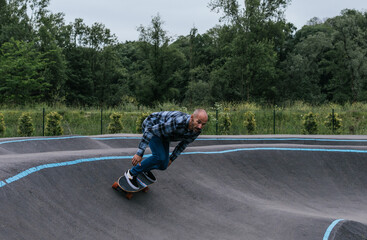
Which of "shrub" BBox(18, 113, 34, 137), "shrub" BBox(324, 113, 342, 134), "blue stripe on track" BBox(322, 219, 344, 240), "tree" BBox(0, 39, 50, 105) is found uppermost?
"tree" BBox(0, 39, 50, 105)

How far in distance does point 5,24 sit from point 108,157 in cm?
4278

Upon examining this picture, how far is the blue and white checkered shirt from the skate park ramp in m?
1.02

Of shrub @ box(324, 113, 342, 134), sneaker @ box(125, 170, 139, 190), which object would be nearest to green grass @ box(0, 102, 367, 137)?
shrub @ box(324, 113, 342, 134)

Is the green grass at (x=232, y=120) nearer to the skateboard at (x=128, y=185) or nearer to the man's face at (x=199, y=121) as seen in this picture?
the skateboard at (x=128, y=185)

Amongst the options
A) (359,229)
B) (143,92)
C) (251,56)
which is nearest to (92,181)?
(359,229)

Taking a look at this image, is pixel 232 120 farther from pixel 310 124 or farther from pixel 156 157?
pixel 156 157

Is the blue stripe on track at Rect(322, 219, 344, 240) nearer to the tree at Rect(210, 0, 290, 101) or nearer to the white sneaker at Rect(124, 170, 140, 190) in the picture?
the white sneaker at Rect(124, 170, 140, 190)

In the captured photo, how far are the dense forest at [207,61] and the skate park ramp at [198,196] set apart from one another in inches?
1072

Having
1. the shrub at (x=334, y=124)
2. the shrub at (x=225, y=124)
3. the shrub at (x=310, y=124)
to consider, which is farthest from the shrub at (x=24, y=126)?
the shrub at (x=334, y=124)

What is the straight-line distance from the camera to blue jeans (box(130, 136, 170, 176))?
5.07 m

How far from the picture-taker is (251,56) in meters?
35.5

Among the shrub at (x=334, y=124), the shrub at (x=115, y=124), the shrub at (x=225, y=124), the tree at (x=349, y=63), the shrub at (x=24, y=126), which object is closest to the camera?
the shrub at (x=24, y=126)

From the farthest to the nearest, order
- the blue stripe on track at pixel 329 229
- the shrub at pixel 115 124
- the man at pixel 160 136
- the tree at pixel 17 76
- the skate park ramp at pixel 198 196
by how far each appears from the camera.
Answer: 1. the tree at pixel 17 76
2. the shrub at pixel 115 124
3. the man at pixel 160 136
4. the blue stripe on track at pixel 329 229
5. the skate park ramp at pixel 198 196

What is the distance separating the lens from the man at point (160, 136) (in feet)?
15.8
